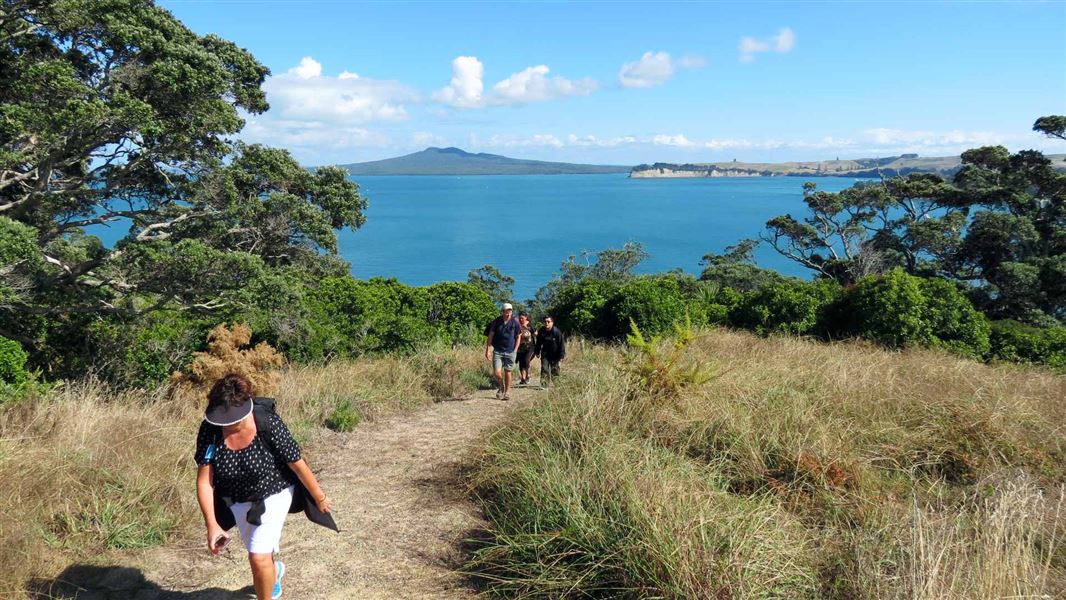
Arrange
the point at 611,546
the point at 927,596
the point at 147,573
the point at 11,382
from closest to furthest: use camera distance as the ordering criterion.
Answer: the point at 927,596
the point at 611,546
the point at 147,573
the point at 11,382

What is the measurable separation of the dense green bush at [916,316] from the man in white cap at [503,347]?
7666mm

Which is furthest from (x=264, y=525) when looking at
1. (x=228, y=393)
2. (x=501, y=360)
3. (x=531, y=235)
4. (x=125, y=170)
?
(x=531, y=235)

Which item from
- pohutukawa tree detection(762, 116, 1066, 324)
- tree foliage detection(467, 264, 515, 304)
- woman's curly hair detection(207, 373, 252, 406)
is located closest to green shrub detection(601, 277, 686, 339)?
woman's curly hair detection(207, 373, 252, 406)

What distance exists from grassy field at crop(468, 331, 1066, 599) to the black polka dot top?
57.0 inches

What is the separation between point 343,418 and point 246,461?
4.01 m

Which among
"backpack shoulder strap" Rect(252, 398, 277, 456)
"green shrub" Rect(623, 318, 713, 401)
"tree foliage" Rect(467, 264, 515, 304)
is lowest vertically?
"tree foliage" Rect(467, 264, 515, 304)

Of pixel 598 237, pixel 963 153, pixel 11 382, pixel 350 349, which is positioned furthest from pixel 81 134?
pixel 598 237

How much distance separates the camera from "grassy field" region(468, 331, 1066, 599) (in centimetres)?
351

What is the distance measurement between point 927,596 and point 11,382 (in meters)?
9.20

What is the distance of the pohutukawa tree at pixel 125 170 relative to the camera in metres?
9.36

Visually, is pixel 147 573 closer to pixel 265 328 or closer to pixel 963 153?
pixel 265 328

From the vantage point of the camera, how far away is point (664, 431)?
226 inches

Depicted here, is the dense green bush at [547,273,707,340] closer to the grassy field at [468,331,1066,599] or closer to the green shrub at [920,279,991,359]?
the green shrub at [920,279,991,359]

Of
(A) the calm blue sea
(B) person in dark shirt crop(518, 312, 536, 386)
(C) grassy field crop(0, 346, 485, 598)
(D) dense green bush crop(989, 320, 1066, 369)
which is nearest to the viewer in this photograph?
(C) grassy field crop(0, 346, 485, 598)
